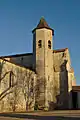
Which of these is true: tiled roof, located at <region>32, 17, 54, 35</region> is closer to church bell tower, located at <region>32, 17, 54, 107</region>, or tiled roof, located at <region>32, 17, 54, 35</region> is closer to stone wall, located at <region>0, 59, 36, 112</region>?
church bell tower, located at <region>32, 17, 54, 107</region>

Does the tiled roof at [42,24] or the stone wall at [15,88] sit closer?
the stone wall at [15,88]

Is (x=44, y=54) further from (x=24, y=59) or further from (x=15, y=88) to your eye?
(x=15, y=88)

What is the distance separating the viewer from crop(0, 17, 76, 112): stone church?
41000mm

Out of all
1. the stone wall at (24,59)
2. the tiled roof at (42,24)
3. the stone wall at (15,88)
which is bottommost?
the stone wall at (15,88)

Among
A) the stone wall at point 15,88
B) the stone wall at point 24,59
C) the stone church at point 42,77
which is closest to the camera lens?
the stone wall at point 15,88

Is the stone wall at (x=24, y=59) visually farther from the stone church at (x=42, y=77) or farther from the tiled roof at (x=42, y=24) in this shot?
the tiled roof at (x=42, y=24)

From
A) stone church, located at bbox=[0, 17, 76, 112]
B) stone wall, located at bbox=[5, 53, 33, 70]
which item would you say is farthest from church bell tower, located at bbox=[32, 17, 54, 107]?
stone wall, located at bbox=[5, 53, 33, 70]

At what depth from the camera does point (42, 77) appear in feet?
152

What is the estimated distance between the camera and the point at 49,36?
49.6 m

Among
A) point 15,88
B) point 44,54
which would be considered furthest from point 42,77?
point 15,88

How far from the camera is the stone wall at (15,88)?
3672 cm

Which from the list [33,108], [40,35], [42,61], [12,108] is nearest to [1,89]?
[12,108]

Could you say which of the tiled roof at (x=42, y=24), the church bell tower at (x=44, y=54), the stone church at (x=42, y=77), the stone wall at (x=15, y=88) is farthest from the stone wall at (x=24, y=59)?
the tiled roof at (x=42, y=24)

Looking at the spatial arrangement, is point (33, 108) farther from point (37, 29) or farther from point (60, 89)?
point (37, 29)
